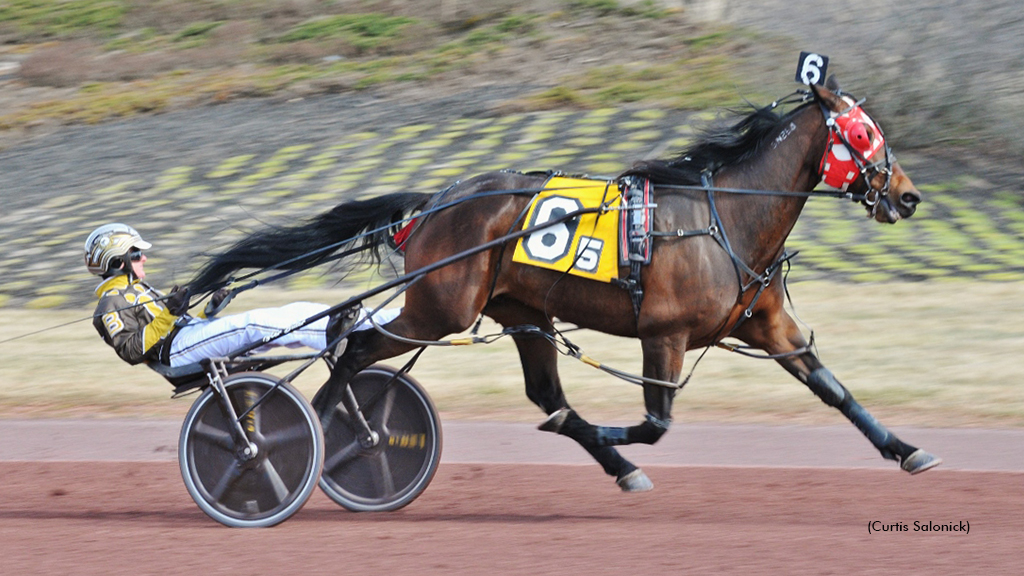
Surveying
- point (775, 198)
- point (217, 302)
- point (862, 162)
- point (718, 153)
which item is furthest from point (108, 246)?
point (862, 162)

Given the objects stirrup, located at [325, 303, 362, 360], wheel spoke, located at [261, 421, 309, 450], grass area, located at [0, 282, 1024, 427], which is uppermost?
stirrup, located at [325, 303, 362, 360]

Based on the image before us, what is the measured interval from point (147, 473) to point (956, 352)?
5.49 metres

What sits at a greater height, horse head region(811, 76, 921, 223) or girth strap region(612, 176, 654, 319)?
horse head region(811, 76, 921, 223)

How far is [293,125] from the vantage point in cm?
1564

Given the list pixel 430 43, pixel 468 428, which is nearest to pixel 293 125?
pixel 430 43

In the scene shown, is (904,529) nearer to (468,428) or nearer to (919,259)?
(468,428)

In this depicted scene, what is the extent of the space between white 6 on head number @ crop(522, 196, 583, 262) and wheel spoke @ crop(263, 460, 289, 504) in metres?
1.42

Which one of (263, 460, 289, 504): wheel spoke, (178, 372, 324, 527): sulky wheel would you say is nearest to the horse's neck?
(178, 372, 324, 527): sulky wheel

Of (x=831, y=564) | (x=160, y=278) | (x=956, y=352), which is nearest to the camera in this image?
(x=831, y=564)

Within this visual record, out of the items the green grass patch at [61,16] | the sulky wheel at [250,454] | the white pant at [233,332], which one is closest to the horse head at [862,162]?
the white pant at [233,332]

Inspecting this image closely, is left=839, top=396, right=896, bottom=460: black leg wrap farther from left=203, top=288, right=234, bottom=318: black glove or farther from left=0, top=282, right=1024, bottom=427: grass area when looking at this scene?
left=203, top=288, right=234, bottom=318: black glove

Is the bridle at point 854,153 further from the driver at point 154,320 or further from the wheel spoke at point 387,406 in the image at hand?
the wheel spoke at point 387,406

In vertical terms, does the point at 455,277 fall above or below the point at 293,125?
above

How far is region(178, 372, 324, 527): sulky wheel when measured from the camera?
539 centimetres
